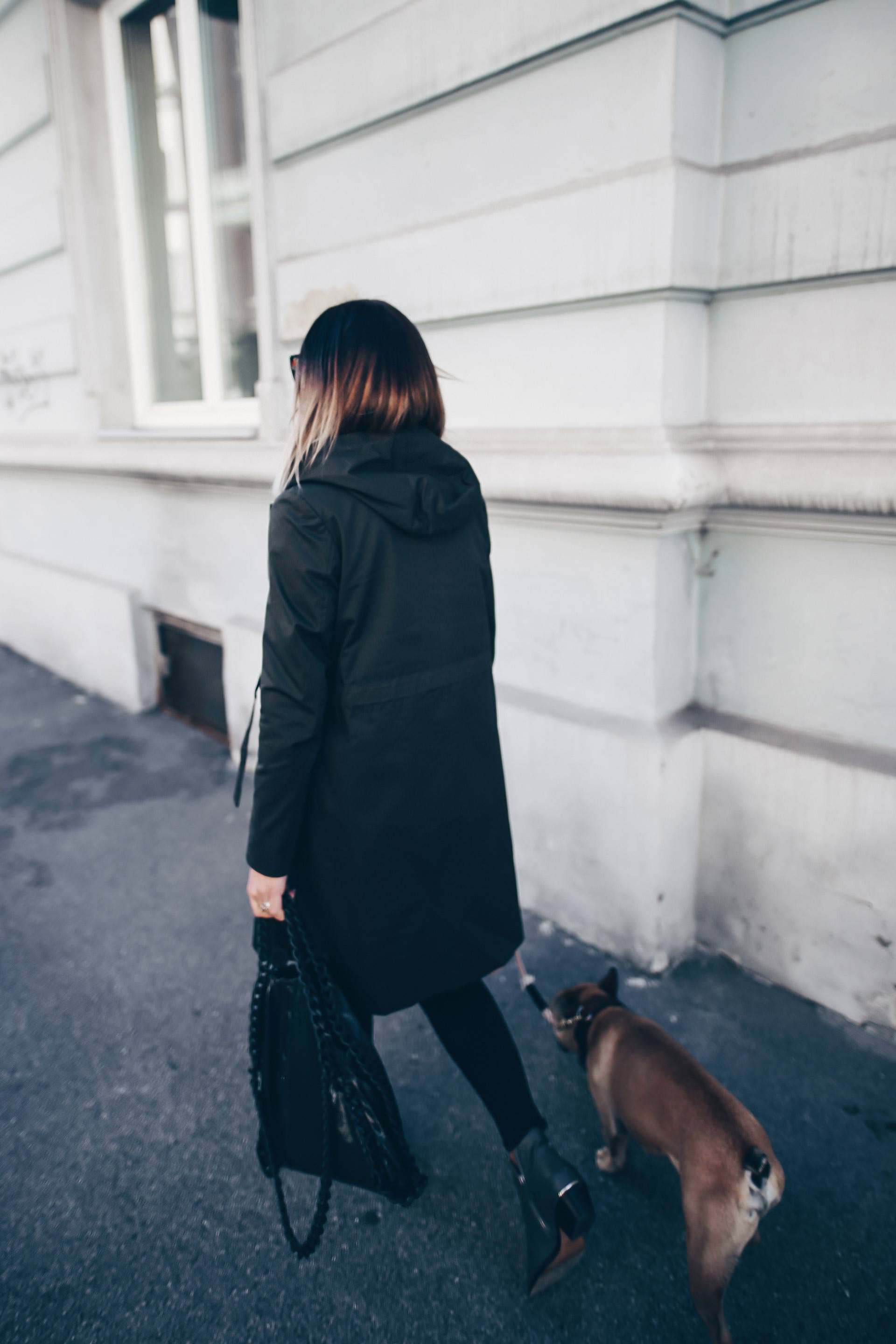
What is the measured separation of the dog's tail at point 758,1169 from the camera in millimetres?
1758

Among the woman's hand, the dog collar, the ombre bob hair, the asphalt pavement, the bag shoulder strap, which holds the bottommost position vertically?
the asphalt pavement

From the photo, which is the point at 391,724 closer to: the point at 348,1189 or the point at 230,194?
the point at 348,1189

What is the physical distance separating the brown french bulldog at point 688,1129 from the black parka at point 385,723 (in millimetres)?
439

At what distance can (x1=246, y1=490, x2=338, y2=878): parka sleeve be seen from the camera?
1748 millimetres

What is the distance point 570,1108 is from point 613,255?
2.48 metres

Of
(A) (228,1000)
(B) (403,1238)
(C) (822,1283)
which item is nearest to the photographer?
(C) (822,1283)

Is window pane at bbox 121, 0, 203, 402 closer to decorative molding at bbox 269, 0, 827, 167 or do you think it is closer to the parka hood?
decorative molding at bbox 269, 0, 827, 167

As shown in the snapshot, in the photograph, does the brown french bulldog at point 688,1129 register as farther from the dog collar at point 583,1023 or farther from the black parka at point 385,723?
the black parka at point 385,723

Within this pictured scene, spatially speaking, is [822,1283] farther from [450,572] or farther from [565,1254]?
[450,572]

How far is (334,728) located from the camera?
6.18 ft

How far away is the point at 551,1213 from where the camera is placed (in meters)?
1.97

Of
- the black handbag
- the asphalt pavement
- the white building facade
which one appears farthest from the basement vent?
the black handbag

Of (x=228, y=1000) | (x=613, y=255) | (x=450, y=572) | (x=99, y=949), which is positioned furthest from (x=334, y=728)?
(x=99, y=949)

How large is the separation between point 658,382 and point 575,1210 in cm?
219
